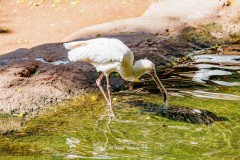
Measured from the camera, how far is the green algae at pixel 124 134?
475 centimetres

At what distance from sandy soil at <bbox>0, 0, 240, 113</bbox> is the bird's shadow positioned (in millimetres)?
1069

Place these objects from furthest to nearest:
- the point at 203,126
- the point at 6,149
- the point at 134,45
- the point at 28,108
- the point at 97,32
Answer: the point at 97,32 → the point at 134,45 → the point at 28,108 → the point at 203,126 → the point at 6,149

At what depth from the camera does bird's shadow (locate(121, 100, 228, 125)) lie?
570 cm

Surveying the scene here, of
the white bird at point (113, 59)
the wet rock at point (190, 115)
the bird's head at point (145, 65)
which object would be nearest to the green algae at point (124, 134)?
the wet rock at point (190, 115)

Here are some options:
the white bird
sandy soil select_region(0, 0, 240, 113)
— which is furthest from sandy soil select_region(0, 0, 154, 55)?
the white bird

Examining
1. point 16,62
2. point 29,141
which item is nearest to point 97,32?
point 16,62

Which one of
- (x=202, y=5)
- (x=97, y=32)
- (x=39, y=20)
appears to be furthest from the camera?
(x=39, y=20)

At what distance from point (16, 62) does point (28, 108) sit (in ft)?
4.71

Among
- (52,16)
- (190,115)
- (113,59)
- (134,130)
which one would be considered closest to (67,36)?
(52,16)

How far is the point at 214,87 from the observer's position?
684 cm

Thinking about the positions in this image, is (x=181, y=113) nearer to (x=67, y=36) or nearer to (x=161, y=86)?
(x=161, y=86)

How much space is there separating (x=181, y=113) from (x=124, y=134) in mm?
1020

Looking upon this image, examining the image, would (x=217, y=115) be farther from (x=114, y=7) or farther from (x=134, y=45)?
(x=114, y=7)

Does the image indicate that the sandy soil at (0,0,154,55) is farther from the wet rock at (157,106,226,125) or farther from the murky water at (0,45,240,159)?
the wet rock at (157,106,226,125)
